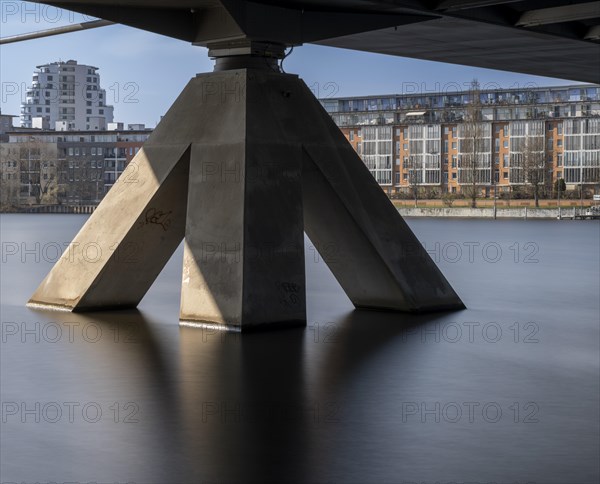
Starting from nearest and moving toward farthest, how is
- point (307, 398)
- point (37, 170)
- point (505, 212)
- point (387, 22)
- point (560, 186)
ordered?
point (307, 398) → point (387, 22) → point (505, 212) → point (560, 186) → point (37, 170)

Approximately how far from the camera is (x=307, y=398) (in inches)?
496

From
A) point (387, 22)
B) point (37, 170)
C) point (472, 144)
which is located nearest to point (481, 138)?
point (472, 144)

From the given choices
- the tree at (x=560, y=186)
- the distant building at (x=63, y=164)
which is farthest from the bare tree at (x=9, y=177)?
the tree at (x=560, y=186)

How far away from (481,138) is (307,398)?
135m

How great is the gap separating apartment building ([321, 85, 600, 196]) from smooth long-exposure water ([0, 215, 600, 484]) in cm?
11722

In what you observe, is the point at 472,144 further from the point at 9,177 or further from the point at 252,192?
the point at 252,192

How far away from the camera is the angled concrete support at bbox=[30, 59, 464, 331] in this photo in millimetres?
18141

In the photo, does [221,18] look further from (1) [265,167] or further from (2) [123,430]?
(2) [123,430]

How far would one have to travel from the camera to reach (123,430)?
35.3ft

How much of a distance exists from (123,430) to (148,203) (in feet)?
30.1

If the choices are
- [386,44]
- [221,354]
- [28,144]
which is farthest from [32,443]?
[28,144]

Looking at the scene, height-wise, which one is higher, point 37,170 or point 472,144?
point 472,144

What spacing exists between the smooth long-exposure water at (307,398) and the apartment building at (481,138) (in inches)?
4615

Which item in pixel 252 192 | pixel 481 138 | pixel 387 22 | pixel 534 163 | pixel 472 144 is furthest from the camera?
pixel 481 138
